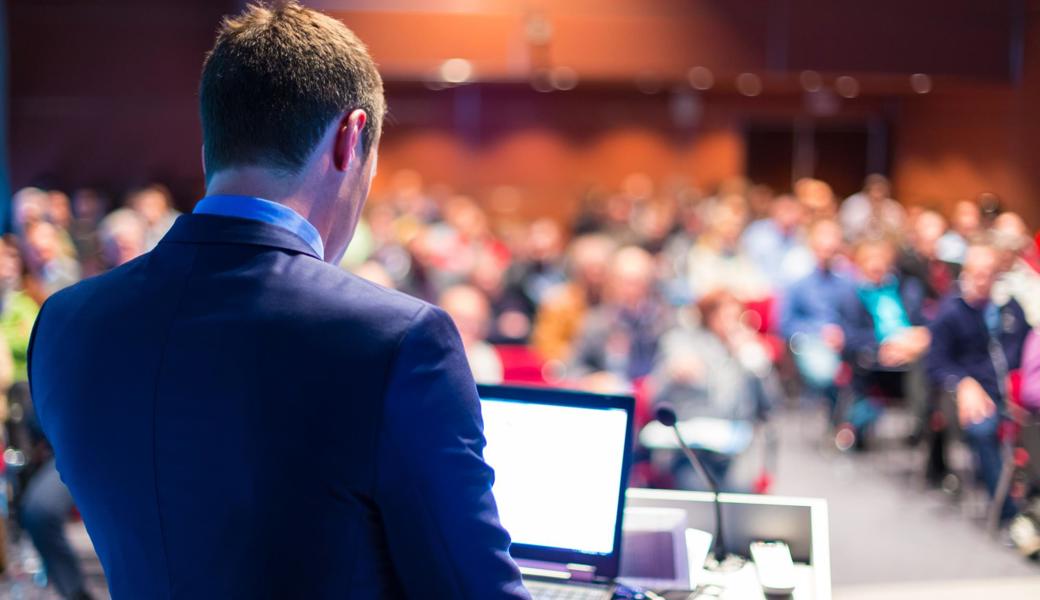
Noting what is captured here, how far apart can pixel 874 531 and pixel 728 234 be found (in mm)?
3144

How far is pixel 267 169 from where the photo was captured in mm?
1018

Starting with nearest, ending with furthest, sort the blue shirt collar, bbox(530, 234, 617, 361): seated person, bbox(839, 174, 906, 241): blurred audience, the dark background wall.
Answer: the blue shirt collar
bbox(530, 234, 617, 361): seated person
bbox(839, 174, 906, 241): blurred audience
the dark background wall

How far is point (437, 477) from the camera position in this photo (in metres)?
0.91

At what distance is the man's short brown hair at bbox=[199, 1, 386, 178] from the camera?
1.01 metres

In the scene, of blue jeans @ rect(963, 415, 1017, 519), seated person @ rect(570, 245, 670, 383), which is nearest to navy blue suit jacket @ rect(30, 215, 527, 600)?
seated person @ rect(570, 245, 670, 383)

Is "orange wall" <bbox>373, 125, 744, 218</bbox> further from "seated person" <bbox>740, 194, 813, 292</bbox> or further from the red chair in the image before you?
the red chair

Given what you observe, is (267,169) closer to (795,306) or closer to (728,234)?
(795,306)

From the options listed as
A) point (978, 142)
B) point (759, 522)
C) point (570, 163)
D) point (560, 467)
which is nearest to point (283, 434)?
point (560, 467)

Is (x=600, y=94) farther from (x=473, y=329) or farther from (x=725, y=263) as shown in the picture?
(x=473, y=329)

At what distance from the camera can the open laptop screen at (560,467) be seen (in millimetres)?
1702

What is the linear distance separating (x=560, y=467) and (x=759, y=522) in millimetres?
474

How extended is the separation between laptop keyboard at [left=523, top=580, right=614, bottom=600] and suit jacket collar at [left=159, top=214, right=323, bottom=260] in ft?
2.76

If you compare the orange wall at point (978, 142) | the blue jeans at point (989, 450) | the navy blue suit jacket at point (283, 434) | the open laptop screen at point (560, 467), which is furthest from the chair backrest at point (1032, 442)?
the orange wall at point (978, 142)

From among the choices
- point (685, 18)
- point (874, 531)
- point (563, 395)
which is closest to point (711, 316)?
point (874, 531)
